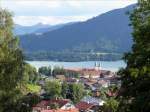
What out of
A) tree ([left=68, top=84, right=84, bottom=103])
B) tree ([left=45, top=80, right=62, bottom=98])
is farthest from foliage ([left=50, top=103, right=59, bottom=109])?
tree ([left=45, top=80, right=62, bottom=98])

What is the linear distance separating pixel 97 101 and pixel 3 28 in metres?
63.6

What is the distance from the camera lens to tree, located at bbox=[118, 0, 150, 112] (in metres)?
11.0

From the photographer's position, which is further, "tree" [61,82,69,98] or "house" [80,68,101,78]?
"house" [80,68,101,78]

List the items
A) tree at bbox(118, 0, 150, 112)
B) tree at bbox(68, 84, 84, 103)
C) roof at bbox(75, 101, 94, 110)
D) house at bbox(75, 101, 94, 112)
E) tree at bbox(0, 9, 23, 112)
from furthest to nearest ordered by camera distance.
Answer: tree at bbox(68, 84, 84, 103), roof at bbox(75, 101, 94, 110), house at bbox(75, 101, 94, 112), tree at bbox(0, 9, 23, 112), tree at bbox(118, 0, 150, 112)

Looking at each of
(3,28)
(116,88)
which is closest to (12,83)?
(3,28)

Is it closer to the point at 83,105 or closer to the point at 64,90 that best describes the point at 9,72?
the point at 83,105

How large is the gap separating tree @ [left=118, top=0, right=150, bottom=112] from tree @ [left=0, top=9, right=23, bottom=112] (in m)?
4.29

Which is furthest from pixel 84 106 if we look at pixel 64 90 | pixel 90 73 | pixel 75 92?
pixel 90 73

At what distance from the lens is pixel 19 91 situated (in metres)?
16.4

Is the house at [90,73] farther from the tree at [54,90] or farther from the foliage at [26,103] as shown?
the foliage at [26,103]

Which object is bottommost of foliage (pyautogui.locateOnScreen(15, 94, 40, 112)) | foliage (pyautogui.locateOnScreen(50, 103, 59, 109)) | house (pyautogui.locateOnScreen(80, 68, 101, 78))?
house (pyautogui.locateOnScreen(80, 68, 101, 78))

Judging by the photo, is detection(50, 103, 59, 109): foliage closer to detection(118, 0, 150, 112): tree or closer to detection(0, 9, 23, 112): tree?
detection(0, 9, 23, 112): tree

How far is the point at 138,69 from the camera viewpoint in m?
11.7

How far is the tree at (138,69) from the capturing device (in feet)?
36.1
